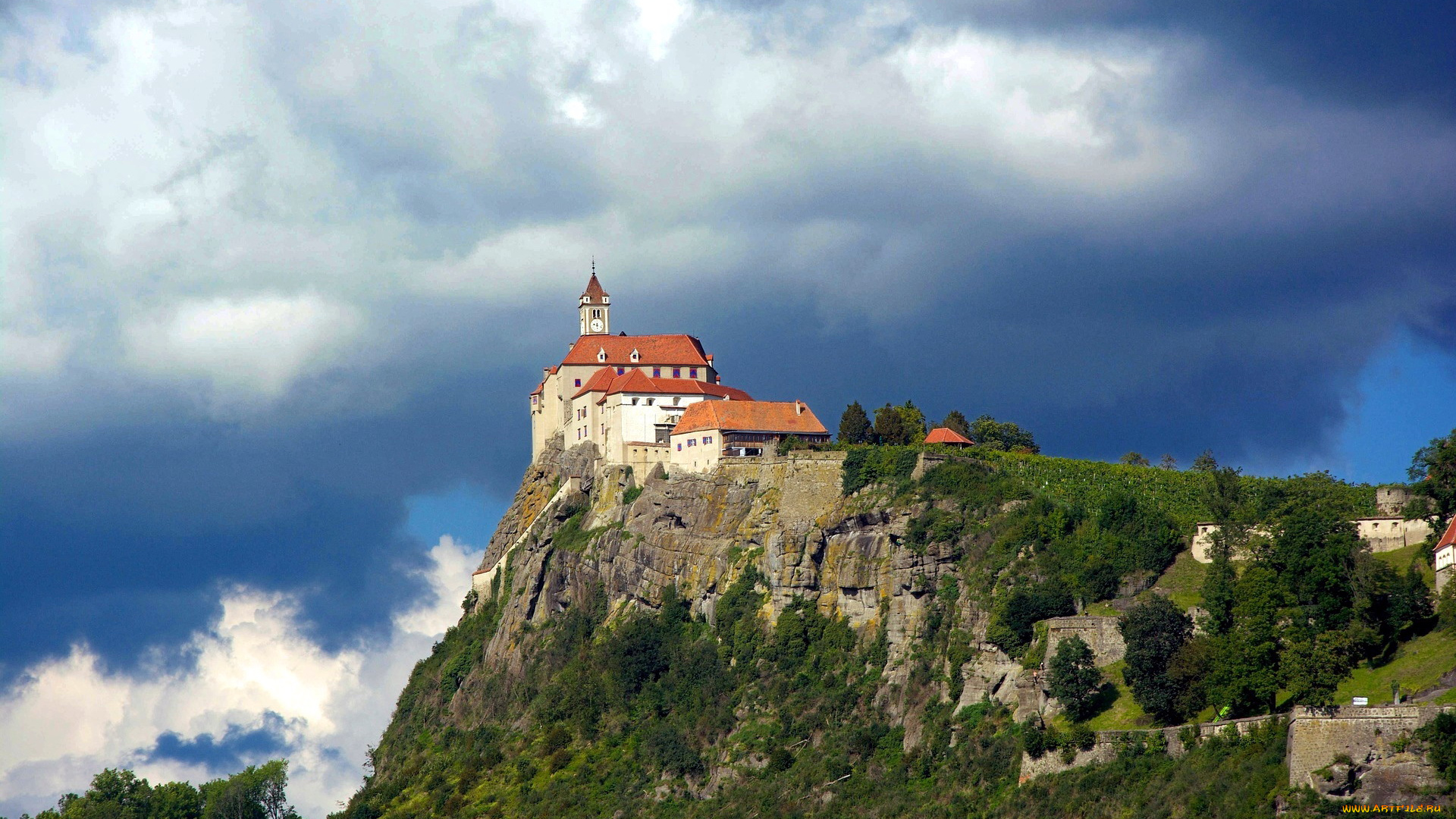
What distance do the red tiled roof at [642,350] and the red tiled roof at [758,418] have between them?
12.7 meters

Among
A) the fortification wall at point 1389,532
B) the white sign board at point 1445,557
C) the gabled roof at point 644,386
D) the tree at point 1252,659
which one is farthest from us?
the gabled roof at point 644,386

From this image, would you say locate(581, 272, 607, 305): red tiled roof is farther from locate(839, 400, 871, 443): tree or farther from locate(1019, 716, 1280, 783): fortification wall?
locate(1019, 716, 1280, 783): fortification wall

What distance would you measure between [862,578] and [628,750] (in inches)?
754

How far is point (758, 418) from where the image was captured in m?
115

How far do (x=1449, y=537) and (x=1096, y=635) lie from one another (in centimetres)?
1660

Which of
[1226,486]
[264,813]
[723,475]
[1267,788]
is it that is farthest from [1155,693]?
[264,813]

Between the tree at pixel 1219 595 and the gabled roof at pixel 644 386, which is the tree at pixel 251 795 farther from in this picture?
the tree at pixel 1219 595

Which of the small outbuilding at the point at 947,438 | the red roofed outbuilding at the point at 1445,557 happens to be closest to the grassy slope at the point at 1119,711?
the red roofed outbuilding at the point at 1445,557

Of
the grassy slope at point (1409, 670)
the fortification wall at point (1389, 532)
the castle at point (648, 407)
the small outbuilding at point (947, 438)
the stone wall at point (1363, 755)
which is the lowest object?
the stone wall at point (1363, 755)

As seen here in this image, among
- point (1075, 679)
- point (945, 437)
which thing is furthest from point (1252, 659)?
point (945, 437)

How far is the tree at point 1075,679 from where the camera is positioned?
258 feet

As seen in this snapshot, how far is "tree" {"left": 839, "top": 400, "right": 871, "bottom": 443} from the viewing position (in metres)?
114

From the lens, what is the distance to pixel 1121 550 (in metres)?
88.8

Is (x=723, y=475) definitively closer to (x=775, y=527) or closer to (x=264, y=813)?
(x=775, y=527)
